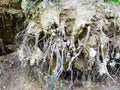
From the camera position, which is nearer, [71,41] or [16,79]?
[71,41]

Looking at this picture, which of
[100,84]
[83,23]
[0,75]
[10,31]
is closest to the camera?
[83,23]

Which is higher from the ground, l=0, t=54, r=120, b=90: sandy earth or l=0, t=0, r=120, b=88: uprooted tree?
l=0, t=0, r=120, b=88: uprooted tree

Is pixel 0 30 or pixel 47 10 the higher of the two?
pixel 47 10

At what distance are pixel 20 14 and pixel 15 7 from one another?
90 millimetres

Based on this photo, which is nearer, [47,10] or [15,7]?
[47,10]

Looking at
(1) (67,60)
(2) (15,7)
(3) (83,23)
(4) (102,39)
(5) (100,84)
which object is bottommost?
(5) (100,84)

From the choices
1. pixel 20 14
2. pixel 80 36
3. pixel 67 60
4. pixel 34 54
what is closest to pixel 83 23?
pixel 80 36

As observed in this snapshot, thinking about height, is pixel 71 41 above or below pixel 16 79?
above

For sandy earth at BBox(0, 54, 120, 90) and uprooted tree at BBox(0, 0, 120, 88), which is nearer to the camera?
uprooted tree at BBox(0, 0, 120, 88)

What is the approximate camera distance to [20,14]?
2729 mm

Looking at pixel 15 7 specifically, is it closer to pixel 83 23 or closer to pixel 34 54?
pixel 34 54

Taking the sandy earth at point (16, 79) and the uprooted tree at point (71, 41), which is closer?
the uprooted tree at point (71, 41)

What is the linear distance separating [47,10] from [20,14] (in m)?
0.39

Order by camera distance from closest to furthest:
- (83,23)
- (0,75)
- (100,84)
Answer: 1. (83,23)
2. (100,84)
3. (0,75)
